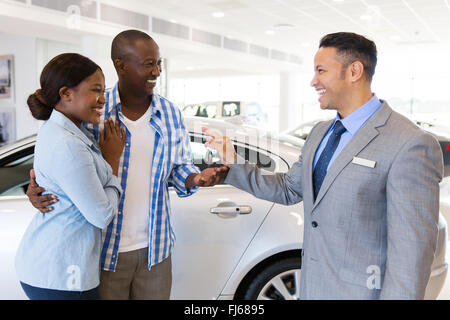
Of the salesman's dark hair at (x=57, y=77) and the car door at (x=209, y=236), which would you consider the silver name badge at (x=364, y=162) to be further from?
the car door at (x=209, y=236)

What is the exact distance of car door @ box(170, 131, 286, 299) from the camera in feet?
6.84

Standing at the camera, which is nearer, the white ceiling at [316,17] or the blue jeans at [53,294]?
the blue jeans at [53,294]

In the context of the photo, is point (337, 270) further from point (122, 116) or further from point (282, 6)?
point (282, 6)

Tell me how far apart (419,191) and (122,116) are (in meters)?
1.05

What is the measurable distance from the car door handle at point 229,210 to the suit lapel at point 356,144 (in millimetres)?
871

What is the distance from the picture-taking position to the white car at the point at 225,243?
206 centimetres

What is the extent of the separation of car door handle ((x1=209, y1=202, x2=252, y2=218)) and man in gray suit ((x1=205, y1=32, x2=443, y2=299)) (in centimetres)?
72

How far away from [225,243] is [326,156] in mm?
927

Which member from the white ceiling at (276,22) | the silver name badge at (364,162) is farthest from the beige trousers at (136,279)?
the white ceiling at (276,22)

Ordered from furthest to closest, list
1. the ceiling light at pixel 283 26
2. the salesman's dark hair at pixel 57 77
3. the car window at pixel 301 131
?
the ceiling light at pixel 283 26 < the car window at pixel 301 131 < the salesman's dark hair at pixel 57 77

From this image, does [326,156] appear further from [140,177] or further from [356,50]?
[140,177]

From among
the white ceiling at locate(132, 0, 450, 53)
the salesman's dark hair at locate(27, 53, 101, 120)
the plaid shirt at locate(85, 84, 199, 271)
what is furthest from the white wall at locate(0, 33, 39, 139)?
the salesman's dark hair at locate(27, 53, 101, 120)

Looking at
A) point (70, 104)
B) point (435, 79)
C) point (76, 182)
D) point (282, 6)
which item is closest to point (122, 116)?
point (70, 104)

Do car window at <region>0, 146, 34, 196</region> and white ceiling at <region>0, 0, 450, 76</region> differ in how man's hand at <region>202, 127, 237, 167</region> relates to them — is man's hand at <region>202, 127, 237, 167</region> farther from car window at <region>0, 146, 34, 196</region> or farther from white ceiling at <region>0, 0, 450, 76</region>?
white ceiling at <region>0, 0, 450, 76</region>
